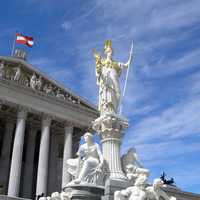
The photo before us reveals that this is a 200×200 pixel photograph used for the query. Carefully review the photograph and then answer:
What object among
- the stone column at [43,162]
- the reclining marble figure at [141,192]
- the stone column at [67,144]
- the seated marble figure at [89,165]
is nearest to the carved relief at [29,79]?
the stone column at [67,144]

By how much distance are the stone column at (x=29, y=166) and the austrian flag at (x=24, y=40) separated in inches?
421

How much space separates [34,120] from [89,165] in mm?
34324

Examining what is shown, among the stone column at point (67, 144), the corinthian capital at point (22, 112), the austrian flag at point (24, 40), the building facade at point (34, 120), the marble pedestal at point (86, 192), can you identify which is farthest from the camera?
the austrian flag at point (24, 40)

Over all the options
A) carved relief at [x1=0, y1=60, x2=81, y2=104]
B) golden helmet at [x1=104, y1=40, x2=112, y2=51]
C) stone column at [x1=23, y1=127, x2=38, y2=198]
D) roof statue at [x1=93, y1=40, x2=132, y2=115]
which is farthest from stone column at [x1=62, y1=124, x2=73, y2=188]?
roof statue at [x1=93, y1=40, x2=132, y2=115]

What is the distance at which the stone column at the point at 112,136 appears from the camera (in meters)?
10.7

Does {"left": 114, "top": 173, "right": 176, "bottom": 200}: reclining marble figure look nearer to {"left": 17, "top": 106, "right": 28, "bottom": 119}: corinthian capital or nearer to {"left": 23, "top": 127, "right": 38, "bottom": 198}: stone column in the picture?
{"left": 17, "top": 106, "right": 28, "bottom": 119}: corinthian capital

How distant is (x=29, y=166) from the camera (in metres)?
41.0

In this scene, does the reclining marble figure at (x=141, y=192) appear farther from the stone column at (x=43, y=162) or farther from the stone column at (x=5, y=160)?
the stone column at (x=5, y=160)

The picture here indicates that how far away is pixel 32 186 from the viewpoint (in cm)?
4206

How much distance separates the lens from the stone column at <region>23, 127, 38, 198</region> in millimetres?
40000

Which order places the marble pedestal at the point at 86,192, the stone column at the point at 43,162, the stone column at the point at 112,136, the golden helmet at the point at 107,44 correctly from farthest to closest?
the stone column at the point at 43,162 < the golden helmet at the point at 107,44 < the stone column at the point at 112,136 < the marble pedestal at the point at 86,192

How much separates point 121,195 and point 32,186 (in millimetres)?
35908

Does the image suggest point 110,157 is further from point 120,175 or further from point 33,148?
point 33,148

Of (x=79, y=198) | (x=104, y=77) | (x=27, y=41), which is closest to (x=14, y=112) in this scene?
(x=27, y=41)
